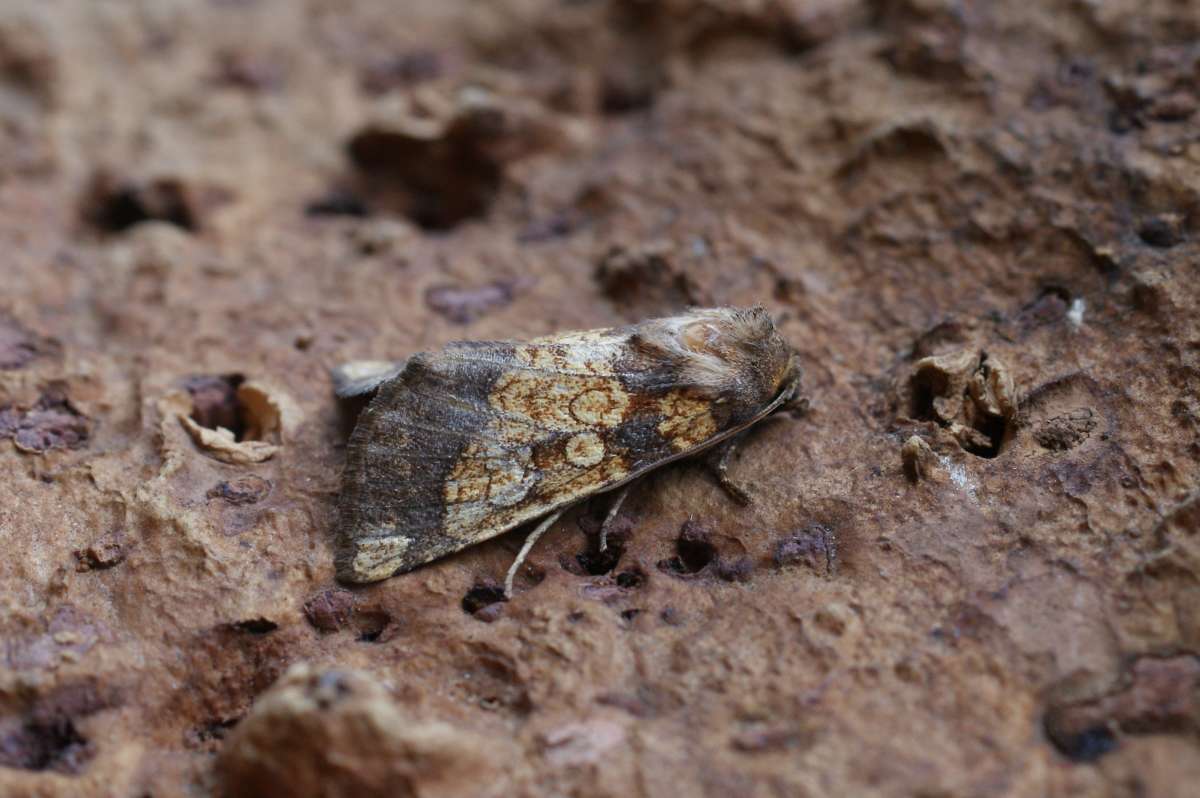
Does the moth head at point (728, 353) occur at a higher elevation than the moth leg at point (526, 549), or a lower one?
higher

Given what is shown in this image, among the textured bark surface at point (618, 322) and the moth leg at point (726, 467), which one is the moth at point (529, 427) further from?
the textured bark surface at point (618, 322)

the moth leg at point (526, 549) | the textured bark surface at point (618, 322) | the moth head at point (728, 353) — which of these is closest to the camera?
the textured bark surface at point (618, 322)

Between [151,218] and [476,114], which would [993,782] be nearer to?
[476,114]

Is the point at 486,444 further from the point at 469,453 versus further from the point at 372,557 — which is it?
the point at 372,557

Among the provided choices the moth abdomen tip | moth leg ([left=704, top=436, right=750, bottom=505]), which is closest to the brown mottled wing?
the moth abdomen tip

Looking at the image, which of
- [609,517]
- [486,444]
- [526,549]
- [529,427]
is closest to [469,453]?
[486,444]

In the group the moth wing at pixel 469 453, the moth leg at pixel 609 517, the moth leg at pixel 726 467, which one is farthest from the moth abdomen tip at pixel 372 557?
the moth leg at pixel 726 467

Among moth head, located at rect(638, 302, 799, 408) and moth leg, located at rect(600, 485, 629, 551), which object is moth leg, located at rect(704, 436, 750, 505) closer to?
moth head, located at rect(638, 302, 799, 408)
